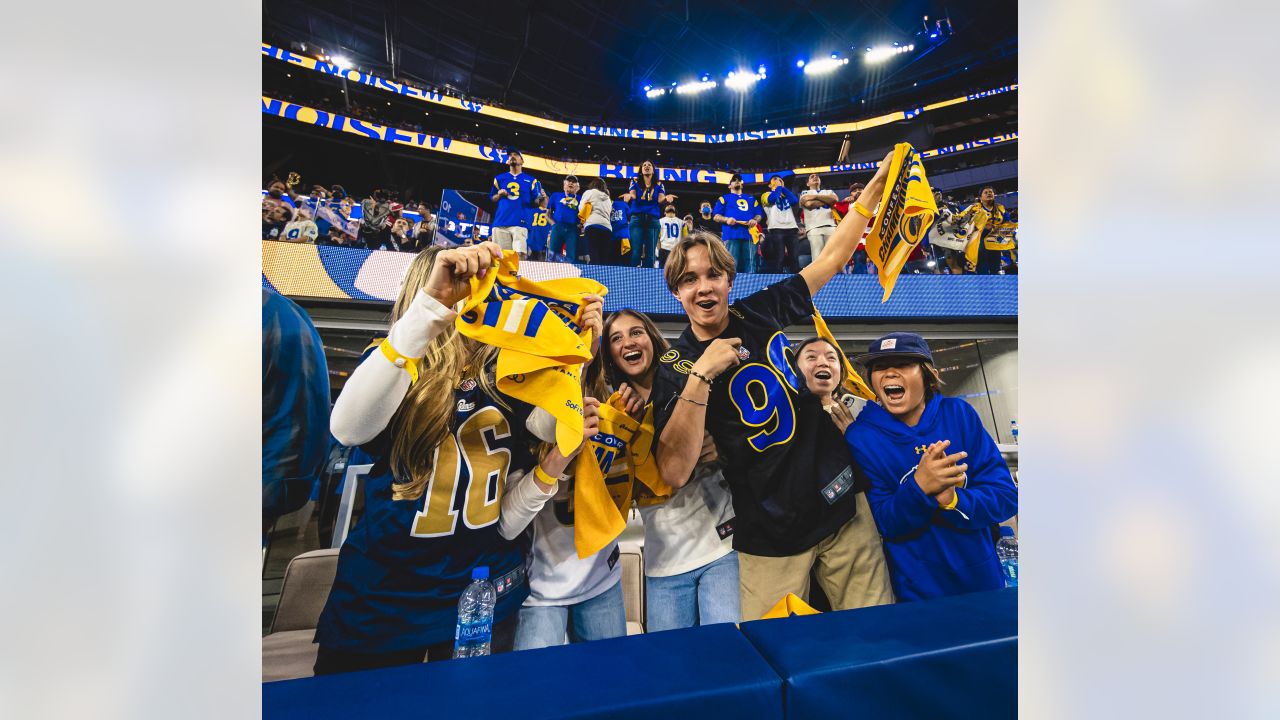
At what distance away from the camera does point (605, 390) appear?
55.5 inches

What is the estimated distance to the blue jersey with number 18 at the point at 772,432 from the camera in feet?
4.99

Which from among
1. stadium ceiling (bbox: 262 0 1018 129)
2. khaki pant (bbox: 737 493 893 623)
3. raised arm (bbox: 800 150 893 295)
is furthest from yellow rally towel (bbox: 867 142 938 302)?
khaki pant (bbox: 737 493 893 623)

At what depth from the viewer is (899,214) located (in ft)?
5.72

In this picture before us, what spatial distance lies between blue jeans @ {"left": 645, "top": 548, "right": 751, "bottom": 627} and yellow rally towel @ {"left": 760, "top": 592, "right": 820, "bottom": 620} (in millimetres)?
103

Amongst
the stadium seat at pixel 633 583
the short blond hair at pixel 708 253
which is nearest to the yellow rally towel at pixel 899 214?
the short blond hair at pixel 708 253

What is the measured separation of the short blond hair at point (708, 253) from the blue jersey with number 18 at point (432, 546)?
612 mm

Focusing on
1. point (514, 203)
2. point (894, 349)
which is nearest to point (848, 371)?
point (894, 349)

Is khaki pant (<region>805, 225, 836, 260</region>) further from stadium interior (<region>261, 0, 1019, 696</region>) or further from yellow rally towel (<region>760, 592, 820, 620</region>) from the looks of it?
yellow rally towel (<region>760, 592, 820, 620</region>)

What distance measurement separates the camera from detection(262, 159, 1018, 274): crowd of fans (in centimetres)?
132

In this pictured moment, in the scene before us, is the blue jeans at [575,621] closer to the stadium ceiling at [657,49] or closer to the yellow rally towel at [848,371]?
the yellow rally towel at [848,371]

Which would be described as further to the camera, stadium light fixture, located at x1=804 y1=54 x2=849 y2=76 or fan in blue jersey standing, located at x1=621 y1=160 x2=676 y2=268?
stadium light fixture, located at x1=804 y1=54 x2=849 y2=76
